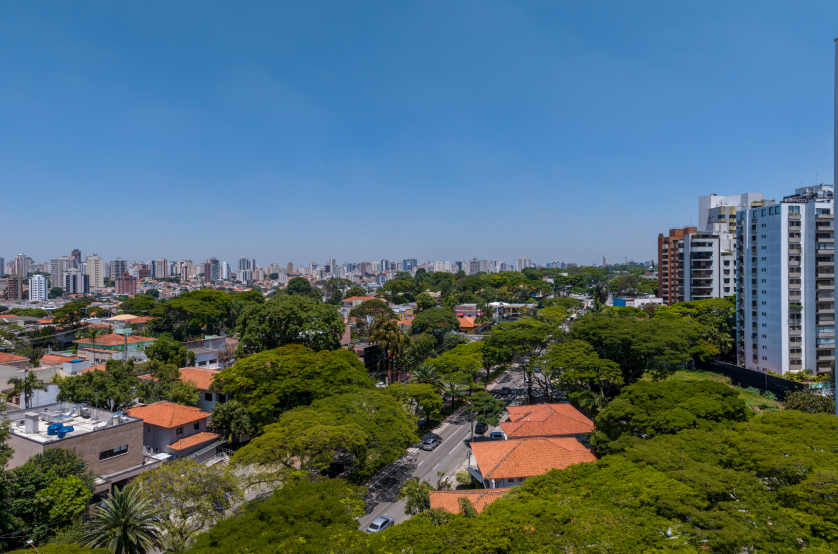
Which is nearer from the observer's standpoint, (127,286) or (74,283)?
(74,283)

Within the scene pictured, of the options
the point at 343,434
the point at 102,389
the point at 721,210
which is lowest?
the point at 102,389

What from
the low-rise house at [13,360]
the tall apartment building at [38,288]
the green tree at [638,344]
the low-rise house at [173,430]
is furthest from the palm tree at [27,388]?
the tall apartment building at [38,288]

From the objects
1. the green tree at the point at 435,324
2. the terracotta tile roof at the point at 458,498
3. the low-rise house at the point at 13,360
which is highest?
the green tree at the point at 435,324

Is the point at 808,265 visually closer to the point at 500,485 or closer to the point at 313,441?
the point at 500,485

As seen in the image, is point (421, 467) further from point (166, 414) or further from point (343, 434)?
point (166, 414)

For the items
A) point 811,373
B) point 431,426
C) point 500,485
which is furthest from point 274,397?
point 811,373

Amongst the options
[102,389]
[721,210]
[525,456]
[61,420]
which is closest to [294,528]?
[525,456]

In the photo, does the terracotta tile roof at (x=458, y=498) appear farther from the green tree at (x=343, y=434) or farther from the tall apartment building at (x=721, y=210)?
the tall apartment building at (x=721, y=210)
